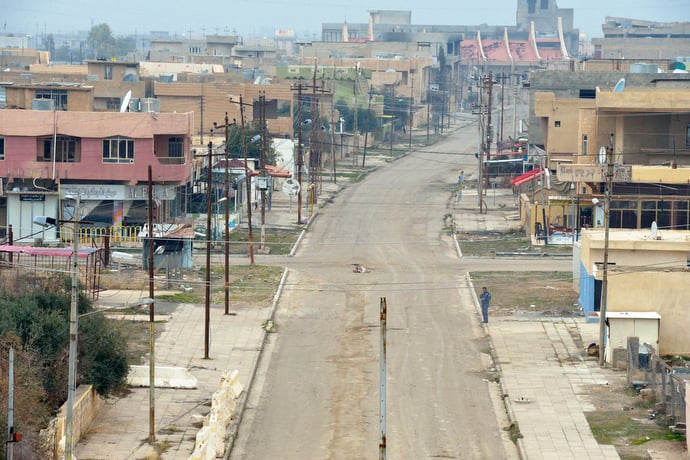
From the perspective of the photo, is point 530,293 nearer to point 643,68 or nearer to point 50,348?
point 50,348

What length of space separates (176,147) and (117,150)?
2587mm

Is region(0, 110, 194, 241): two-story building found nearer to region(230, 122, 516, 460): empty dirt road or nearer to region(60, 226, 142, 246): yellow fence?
region(60, 226, 142, 246): yellow fence

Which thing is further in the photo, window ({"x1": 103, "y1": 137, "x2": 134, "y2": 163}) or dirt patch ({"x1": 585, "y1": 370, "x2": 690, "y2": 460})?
window ({"x1": 103, "y1": 137, "x2": 134, "y2": 163})

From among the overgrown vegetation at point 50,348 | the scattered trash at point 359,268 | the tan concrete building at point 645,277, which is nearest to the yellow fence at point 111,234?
the scattered trash at point 359,268

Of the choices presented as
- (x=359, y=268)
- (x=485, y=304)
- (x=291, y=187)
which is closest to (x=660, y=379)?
(x=485, y=304)

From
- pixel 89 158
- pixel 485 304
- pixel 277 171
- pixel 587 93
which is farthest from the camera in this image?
pixel 587 93

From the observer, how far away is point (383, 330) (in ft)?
82.9

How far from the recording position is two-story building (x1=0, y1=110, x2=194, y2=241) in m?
57.4

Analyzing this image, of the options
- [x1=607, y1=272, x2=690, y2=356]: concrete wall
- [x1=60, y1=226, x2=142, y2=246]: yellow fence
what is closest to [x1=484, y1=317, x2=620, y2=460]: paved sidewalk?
[x1=607, y1=272, x2=690, y2=356]: concrete wall

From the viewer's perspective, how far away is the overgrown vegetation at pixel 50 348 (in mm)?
28734

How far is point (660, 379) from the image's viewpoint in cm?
3300

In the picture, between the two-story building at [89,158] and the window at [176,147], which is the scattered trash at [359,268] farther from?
the window at [176,147]

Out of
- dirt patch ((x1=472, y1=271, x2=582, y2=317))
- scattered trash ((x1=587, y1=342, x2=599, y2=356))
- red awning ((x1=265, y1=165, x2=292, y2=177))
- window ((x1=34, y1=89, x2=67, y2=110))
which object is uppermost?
window ((x1=34, y1=89, x2=67, y2=110))

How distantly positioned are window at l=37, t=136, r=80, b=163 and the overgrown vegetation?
77.4ft
